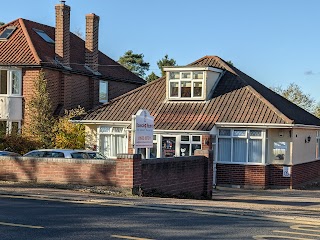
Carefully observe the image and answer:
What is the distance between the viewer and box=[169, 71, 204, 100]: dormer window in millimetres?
31234

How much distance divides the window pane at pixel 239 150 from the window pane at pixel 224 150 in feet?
0.97

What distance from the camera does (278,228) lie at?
12.5 metres

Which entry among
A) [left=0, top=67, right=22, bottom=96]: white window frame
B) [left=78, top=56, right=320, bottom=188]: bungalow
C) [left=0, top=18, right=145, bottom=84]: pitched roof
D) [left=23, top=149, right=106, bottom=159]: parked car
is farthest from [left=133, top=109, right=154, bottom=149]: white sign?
[left=0, top=67, right=22, bottom=96]: white window frame

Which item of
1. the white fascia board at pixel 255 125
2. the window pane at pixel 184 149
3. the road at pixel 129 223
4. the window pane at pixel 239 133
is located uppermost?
the white fascia board at pixel 255 125

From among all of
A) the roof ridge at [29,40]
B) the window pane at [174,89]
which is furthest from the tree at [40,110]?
the window pane at [174,89]

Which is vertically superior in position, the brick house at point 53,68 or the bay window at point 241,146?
the brick house at point 53,68

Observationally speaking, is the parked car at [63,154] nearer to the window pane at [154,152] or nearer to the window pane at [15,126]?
the window pane at [154,152]

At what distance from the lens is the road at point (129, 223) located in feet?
35.5

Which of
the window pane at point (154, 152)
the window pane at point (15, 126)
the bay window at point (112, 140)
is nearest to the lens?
the window pane at point (154, 152)

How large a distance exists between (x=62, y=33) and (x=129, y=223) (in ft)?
81.1

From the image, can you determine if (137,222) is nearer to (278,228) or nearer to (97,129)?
(278,228)

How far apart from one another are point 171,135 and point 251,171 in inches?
168

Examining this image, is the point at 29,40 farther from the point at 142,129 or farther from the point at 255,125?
the point at 142,129

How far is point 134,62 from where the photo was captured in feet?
268
